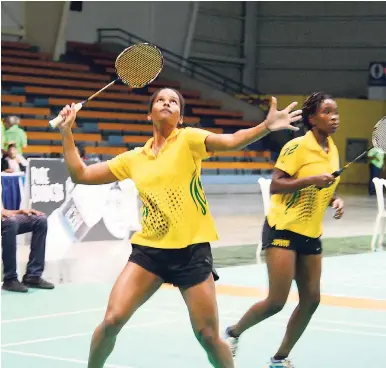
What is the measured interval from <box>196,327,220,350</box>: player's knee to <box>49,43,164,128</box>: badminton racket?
151cm

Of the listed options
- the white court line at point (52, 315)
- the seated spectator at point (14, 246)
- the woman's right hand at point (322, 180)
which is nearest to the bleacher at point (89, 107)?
the seated spectator at point (14, 246)

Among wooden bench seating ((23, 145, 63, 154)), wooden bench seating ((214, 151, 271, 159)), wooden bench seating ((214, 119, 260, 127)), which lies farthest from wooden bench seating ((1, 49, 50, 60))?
wooden bench seating ((214, 151, 271, 159))

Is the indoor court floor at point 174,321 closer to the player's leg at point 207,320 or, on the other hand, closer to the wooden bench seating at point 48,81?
the player's leg at point 207,320

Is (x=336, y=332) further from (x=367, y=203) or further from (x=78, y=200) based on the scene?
(x=367, y=203)

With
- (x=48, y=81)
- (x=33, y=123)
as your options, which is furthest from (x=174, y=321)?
(x=48, y=81)

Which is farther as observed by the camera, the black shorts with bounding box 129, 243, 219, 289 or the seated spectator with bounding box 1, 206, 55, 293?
the seated spectator with bounding box 1, 206, 55, 293

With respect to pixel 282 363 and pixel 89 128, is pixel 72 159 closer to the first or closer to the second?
pixel 282 363

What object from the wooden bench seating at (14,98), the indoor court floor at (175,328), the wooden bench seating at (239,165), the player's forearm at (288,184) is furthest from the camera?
the wooden bench seating at (239,165)

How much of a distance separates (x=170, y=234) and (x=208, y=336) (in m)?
0.55

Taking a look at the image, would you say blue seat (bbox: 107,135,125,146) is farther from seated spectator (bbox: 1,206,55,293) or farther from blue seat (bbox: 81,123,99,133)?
seated spectator (bbox: 1,206,55,293)

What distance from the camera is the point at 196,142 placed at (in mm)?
4906

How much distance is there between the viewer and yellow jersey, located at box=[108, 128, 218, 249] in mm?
4926

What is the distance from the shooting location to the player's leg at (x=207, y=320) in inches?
189

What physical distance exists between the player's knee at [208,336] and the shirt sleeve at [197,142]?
871 mm
